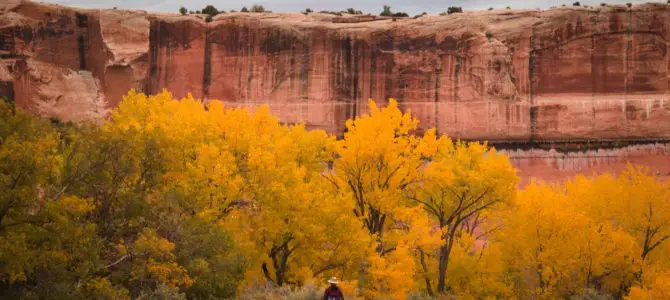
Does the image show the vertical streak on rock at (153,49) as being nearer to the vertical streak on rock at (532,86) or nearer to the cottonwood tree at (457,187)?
the vertical streak on rock at (532,86)

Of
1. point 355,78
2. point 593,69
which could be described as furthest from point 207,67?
point 593,69

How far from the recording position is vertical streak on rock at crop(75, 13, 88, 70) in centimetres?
→ 5634

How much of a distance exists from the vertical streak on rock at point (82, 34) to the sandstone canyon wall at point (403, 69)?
0.06 meters

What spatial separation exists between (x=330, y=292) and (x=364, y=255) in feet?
24.9

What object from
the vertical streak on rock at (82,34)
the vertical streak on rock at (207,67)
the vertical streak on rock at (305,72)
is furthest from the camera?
the vertical streak on rock at (207,67)

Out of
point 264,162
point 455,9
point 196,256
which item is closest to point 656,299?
point 264,162

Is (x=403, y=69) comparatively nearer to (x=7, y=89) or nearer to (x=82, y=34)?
(x=82, y=34)

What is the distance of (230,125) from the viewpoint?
92.7ft

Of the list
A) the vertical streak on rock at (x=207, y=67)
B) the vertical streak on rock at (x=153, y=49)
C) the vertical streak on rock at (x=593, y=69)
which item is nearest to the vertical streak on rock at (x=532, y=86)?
the vertical streak on rock at (x=593, y=69)

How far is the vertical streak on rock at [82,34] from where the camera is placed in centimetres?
5634

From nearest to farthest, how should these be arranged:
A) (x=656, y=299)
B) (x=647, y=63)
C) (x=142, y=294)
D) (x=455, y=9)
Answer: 1. (x=142, y=294)
2. (x=656, y=299)
3. (x=647, y=63)
4. (x=455, y=9)

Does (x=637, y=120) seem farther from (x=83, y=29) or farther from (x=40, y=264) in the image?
(x=40, y=264)

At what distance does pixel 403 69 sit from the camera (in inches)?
2189

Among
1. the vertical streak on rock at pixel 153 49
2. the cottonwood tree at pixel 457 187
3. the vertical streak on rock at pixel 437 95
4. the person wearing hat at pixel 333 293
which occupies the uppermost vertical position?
the vertical streak on rock at pixel 153 49
